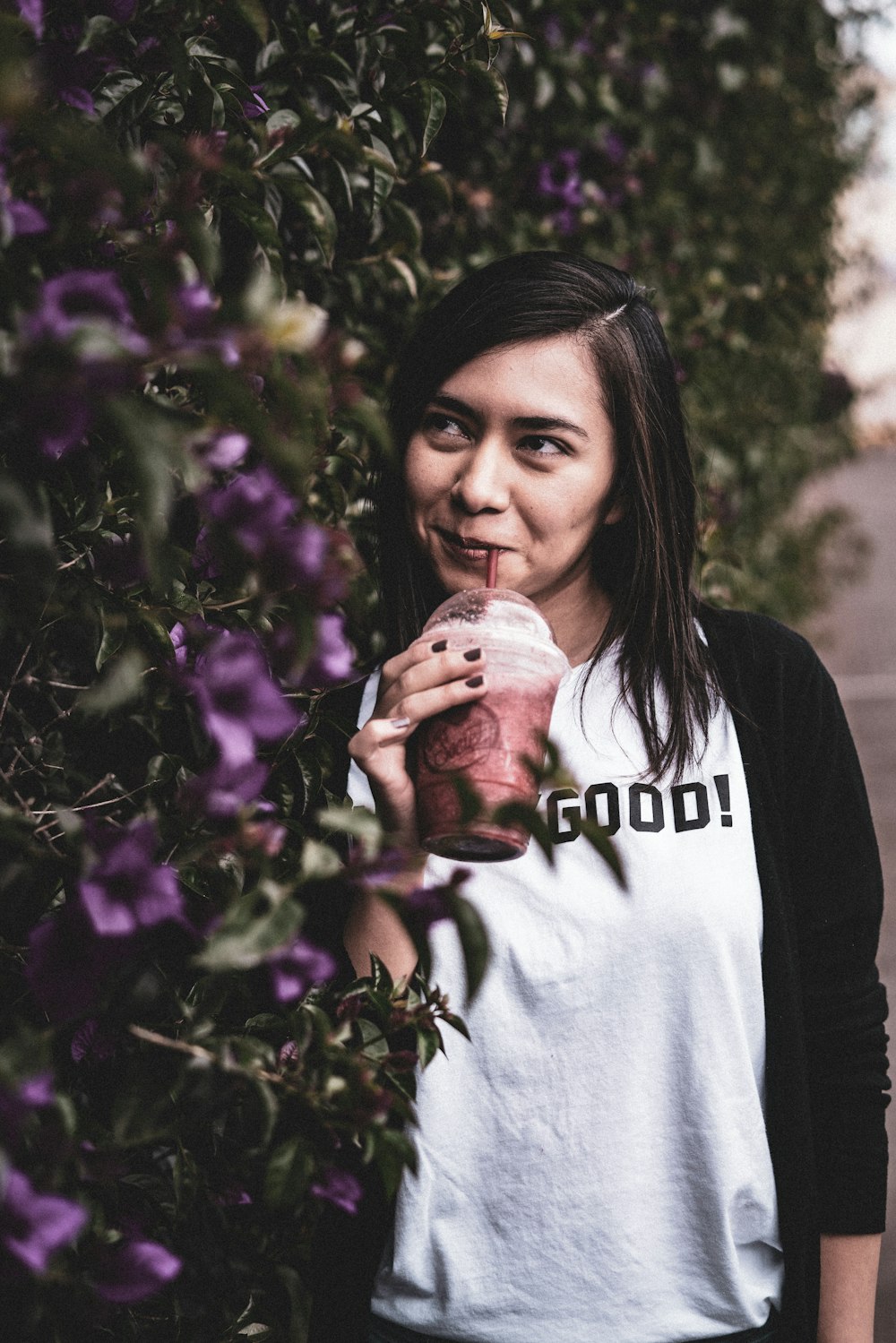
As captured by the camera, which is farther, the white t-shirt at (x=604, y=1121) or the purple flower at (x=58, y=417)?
the white t-shirt at (x=604, y=1121)

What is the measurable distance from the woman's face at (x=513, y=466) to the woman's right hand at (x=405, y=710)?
0.89 ft

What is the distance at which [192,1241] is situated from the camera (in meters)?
0.97

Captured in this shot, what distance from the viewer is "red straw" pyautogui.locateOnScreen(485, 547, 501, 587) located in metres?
1.32

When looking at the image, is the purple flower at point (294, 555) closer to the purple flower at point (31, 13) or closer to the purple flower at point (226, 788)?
the purple flower at point (226, 788)

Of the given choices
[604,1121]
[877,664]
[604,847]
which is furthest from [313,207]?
[877,664]

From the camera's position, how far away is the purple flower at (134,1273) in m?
0.74

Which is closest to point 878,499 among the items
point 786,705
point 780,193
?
point 780,193

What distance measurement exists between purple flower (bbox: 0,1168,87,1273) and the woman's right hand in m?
0.49

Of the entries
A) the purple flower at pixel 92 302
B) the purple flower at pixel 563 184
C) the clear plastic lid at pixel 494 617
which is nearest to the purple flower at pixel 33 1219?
the purple flower at pixel 92 302

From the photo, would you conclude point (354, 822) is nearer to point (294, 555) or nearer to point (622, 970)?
point (294, 555)

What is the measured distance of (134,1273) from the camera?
2.43 feet

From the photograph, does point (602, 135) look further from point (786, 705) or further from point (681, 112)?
point (786, 705)

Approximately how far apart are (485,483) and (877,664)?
556 centimetres

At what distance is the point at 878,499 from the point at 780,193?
18.6 ft
